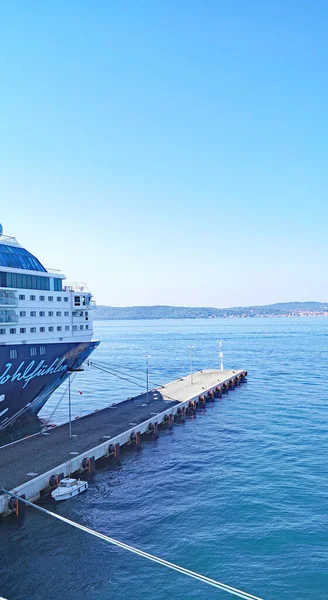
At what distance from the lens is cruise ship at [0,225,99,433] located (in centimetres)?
3856

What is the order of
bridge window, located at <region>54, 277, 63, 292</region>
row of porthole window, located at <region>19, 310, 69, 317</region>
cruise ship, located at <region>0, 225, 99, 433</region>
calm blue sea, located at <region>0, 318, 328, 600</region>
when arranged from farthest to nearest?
bridge window, located at <region>54, 277, 63, 292</region>, row of porthole window, located at <region>19, 310, 69, 317</region>, cruise ship, located at <region>0, 225, 99, 433</region>, calm blue sea, located at <region>0, 318, 328, 600</region>

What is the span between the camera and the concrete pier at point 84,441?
3153cm

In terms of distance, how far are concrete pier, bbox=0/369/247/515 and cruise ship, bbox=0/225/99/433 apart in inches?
156

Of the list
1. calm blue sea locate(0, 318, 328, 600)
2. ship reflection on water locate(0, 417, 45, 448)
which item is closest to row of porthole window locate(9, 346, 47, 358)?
ship reflection on water locate(0, 417, 45, 448)

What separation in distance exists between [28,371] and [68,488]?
11771mm

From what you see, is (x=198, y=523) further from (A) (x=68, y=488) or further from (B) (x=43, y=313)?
(B) (x=43, y=313)

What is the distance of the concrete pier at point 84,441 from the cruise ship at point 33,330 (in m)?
3.95

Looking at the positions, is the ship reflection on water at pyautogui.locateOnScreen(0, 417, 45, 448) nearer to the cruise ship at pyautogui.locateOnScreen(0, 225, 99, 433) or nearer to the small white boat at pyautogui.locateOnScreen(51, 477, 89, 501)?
the cruise ship at pyautogui.locateOnScreen(0, 225, 99, 433)

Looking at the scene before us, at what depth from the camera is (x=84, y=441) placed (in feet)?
132

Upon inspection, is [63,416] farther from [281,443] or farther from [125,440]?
[281,443]

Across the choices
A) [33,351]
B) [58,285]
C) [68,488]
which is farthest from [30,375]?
[68,488]

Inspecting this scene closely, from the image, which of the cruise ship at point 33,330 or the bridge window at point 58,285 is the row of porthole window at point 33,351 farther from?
the bridge window at point 58,285

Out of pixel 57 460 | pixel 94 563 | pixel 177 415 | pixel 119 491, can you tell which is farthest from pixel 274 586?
pixel 177 415

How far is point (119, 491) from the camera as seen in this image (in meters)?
33.2
